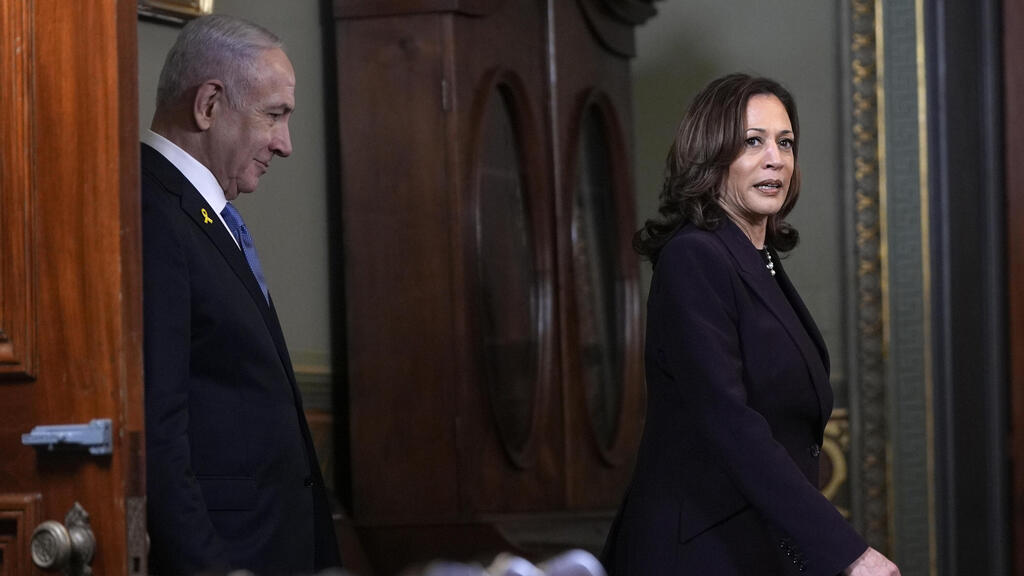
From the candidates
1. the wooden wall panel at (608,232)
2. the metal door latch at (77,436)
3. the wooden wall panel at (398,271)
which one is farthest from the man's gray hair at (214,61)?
the wooden wall panel at (608,232)

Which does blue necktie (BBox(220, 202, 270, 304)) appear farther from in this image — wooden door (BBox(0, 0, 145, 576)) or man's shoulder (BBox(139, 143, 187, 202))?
wooden door (BBox(0, 0, 145, 576))

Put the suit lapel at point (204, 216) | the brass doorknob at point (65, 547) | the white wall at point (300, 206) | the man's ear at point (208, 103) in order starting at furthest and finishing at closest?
1. the white wall at point (300, 206)
2. the man's ear at point (208, 103)
3. the suit lapel at point (204, 216)
4. the brass doorknob at point (65, 547)

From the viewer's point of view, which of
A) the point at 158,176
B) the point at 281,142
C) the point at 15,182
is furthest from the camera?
the point at 281,142

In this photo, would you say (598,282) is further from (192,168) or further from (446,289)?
(192,168)

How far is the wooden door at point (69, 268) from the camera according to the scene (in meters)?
2.08

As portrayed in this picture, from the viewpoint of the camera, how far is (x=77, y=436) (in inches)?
81.5

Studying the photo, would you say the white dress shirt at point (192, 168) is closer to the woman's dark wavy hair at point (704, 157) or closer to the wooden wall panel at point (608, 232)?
the woman's dark wavy hair at point (704, 157)

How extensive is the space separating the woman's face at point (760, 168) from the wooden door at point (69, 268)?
1.05 m

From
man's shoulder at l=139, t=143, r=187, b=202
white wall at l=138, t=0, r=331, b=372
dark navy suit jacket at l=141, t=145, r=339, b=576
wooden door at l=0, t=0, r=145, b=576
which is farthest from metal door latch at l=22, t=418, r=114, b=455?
white wall at l=138, t=0, r=331, b=372

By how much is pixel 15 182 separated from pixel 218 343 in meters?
0.42

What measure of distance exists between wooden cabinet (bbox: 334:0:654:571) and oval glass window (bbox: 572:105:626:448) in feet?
0.95

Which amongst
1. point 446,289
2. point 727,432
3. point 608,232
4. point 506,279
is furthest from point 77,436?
point 608,232

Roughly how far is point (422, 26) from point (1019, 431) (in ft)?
7.13

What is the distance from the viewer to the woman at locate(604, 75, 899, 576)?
2.36 meters
